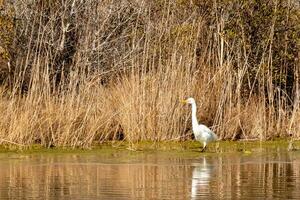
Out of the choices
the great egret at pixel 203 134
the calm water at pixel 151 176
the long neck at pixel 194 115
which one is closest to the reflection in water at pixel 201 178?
the calm water at pixel 151 176

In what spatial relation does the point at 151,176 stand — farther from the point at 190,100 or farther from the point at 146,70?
the point at 146,70

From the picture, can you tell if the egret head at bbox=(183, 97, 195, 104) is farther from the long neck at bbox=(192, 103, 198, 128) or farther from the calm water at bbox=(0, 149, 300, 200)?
the calm water at bbox=(0, 149, 300, 200)

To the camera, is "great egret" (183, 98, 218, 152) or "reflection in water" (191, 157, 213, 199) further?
"great egret" (183, 98, 218, 152)

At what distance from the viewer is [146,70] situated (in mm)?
17516

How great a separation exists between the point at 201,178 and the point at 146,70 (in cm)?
579

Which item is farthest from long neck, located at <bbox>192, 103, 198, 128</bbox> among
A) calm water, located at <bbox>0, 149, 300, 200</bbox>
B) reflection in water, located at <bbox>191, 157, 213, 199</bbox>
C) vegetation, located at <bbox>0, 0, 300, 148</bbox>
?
reflection in water, located at <bbox>191, 157, 213, 199</bbox>

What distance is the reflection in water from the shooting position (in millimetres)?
10648

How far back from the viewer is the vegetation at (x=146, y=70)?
16344mm

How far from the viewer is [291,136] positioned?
17.5 meters

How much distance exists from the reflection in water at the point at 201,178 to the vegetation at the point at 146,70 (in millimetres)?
2719

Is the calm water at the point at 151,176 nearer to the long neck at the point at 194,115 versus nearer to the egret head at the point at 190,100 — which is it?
the long neck at the point at 194,115

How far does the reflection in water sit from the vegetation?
2.72 meters

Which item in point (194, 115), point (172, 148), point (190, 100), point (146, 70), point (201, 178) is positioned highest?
point (146, 70)

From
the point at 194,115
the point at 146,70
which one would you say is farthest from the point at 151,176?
the point at 146,70
